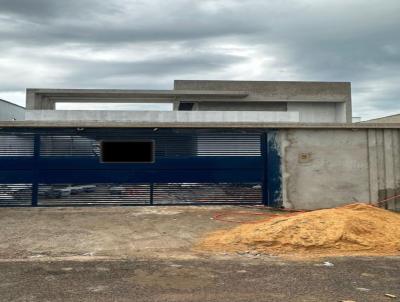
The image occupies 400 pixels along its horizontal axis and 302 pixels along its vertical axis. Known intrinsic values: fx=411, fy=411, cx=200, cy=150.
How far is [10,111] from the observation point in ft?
92.8

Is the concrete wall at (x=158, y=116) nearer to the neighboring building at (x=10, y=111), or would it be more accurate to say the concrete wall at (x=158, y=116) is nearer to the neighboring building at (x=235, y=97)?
the neighboring building at (x=10, y=111)

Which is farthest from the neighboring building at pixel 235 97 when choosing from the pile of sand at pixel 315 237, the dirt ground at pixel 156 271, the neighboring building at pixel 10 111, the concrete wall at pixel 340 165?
the dirt ground at pixel 156 271

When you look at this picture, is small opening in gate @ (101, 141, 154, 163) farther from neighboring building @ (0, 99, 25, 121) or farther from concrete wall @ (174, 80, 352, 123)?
concrete wall @ (174, 80, 352, 123)

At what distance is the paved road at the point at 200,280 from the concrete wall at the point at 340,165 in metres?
6.02

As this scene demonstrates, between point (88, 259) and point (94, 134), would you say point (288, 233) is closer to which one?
point (88, 259)

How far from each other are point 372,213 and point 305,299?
18.7 feet

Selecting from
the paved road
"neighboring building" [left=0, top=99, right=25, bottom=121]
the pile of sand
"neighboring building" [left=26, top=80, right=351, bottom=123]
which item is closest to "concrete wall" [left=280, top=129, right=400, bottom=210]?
the pile of sand

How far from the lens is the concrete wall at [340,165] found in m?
13.2

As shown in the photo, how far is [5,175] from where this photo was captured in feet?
41.4

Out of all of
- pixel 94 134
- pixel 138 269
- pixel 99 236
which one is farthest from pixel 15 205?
pixel 138 269

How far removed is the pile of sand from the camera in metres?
7.79

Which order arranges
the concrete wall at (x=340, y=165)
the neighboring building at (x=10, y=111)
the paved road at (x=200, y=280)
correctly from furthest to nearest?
the neighboring building at (x=10, y=111) → the concrete wall at (x=340, y=165) → the paved road at (x=200, y=280)

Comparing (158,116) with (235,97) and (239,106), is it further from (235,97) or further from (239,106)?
(239,106)

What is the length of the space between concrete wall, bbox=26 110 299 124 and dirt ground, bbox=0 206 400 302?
50.3 ft
